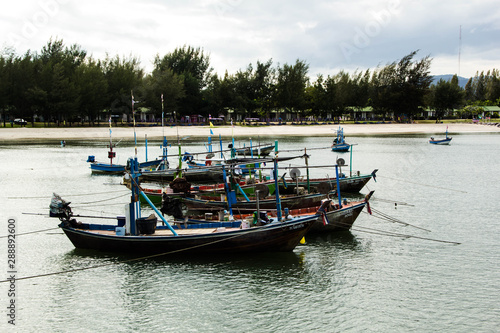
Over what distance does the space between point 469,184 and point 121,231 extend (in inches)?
1105

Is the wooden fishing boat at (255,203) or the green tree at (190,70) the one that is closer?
the wooden fishing boat at (255,203)

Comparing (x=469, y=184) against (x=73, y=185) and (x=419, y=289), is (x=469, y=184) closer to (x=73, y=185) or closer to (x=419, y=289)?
(x=419, y=289)

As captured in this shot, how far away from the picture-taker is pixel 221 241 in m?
17.0

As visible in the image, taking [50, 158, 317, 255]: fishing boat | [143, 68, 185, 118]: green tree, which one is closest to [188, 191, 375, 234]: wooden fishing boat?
[50, 158, 317, 255]: fishing boat

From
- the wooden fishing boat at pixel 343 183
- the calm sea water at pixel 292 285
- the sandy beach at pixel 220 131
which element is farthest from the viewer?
the sandy beach at pixel 220 131

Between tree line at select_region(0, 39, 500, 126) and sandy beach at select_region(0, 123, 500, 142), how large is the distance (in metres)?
5.06

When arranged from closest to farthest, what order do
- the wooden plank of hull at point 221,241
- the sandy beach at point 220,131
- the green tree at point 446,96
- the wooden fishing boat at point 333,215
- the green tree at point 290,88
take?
the wooden plank of hull at point 221,241, the wooden fishing boat at point 333,215, the sandy beach at point 220,131, the green tree at point 290,88, the green tree at point 446,96

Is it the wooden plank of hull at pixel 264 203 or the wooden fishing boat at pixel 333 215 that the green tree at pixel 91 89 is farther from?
the wooden fishing boat at pixel 333 215

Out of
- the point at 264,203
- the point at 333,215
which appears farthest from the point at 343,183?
the point at 333,215

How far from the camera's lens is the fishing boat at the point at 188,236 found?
17.0 metres

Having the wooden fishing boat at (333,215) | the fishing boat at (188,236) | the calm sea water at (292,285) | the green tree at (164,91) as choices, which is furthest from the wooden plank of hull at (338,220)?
the green tree at (164,91)

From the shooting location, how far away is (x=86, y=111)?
306 feet

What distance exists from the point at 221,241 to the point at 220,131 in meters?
75.7

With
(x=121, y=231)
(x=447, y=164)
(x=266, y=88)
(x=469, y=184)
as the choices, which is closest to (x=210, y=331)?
(x=121, y=231)
